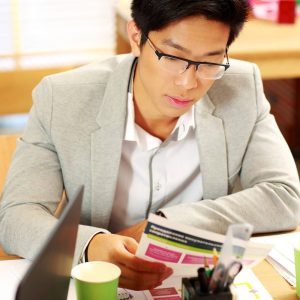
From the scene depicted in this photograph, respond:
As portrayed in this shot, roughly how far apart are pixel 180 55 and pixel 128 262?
0.51 metres

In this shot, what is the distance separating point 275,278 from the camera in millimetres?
1493

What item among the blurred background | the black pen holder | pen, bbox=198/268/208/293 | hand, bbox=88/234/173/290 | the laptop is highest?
the laptop

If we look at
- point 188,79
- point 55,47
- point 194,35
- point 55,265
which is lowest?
point 55,47

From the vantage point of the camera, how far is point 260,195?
1747 millimetres

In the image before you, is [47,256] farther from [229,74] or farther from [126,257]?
[229,74]

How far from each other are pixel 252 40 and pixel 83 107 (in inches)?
69.9

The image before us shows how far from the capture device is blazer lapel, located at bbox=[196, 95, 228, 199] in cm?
185

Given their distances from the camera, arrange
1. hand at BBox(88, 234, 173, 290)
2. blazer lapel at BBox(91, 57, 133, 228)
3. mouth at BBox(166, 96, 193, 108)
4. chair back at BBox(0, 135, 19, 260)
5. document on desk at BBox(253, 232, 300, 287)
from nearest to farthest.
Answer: hand at BBox(88, 234, 173, 290), document on desk at BBox(253, 232, 300, 287), mouth at BBox(166, 96, 193, 108), blazer lapel at BBox(91, 57, 133, 228), chair back at BBox(0, 135, 19, 260)

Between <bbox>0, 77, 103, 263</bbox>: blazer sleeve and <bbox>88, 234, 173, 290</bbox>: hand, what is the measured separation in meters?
0.05

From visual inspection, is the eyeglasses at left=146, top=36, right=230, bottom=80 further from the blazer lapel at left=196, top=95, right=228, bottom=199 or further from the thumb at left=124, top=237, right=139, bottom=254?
the thumb at left=124, top=237, right=139, bottom=254

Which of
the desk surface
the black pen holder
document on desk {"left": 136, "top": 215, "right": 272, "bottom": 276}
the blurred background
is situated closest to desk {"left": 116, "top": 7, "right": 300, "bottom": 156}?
the desk surface

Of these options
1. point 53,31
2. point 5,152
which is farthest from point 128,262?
point 53,31

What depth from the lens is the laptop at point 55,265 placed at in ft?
2.87

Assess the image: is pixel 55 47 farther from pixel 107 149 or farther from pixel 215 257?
pixel 215 257
